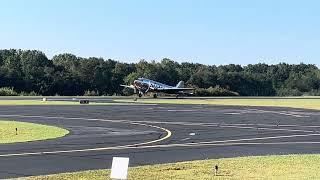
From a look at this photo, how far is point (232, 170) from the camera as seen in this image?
15.0 m

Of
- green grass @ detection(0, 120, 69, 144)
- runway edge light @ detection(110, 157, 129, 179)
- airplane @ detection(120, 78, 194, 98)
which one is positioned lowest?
green grass @ detection(0, 120, 69, 144)

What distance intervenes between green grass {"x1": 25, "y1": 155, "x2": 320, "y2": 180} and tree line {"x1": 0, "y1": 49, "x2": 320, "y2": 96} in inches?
3484

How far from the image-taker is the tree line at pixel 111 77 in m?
111

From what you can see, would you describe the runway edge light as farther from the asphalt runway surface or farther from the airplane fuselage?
the airplane fuselage

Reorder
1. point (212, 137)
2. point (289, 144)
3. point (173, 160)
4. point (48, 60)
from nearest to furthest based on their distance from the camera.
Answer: point (173, 160) < point (289, 144) < point (212, 137) < point (48, 60)

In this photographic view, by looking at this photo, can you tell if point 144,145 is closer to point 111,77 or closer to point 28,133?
point 28,133

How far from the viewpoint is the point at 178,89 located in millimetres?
96312

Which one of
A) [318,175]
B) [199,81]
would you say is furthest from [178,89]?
[318,175]

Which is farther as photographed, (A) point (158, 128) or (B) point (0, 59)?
(B) point (0, 59)

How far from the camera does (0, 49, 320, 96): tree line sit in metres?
111

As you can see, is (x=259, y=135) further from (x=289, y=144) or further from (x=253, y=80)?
(x=253, y=80)

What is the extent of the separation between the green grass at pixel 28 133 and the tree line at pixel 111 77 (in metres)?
74.4

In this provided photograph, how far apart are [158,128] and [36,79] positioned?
83975 millimetres

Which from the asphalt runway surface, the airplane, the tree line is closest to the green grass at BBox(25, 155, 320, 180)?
the asphalt runway surface
